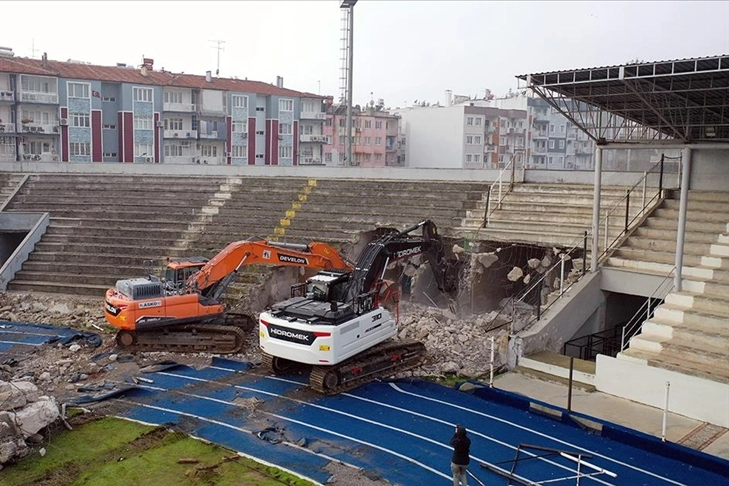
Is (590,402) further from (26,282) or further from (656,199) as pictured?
(26,282)

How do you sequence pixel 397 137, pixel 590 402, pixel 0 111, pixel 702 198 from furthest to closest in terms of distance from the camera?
pixel 397 137 < pixel 0 111 < pixel 702 198 < pixel 590 402

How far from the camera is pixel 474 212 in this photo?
80.0ft

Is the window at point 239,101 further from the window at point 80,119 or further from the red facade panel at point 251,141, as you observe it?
the window at point 80,119

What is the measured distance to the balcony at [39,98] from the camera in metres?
49.0

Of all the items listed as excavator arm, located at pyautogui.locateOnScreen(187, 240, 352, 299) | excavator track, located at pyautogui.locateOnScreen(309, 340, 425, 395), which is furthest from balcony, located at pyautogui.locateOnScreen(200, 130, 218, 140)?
excavator track, located at pyautogui.locateOnScreen(309, 340, 425, 395)

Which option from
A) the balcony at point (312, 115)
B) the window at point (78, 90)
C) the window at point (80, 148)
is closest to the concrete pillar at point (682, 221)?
→ the window at point (78, 90)

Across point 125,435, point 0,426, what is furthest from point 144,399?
point 0,426

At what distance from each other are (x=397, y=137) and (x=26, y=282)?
53.0m

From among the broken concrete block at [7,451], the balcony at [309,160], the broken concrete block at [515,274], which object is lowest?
the broken concrete block at [7,451]

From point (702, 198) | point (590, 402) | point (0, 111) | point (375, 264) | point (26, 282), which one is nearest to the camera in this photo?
point (590, 402)

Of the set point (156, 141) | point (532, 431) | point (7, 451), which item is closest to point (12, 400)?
point (7, 451)

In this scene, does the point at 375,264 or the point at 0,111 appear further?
the point at 0,111

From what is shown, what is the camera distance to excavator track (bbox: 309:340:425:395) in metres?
14.5

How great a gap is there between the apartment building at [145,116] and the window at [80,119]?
0.23 feet
